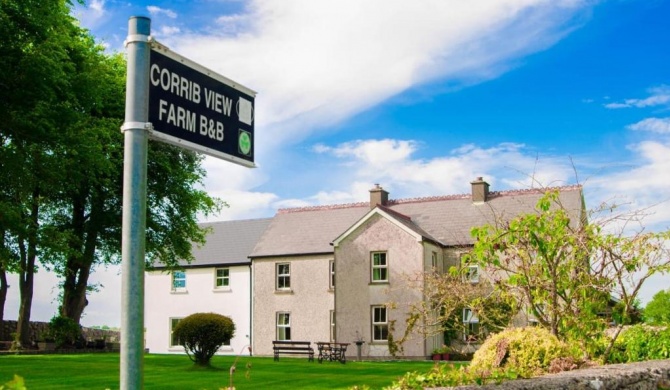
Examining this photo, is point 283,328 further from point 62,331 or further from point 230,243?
point 62,331

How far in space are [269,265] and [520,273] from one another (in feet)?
101

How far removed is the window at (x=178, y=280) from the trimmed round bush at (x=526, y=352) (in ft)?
124

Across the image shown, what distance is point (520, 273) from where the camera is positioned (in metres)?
14.0

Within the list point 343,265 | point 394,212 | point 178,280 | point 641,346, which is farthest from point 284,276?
point 641,346

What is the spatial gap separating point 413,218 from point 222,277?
12.8 metres

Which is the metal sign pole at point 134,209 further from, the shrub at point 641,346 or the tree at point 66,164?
the tree at point 66,164

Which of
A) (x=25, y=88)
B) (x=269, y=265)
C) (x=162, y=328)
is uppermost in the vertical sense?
(x=25, y=88)

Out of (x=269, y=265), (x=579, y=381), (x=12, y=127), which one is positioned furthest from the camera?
(x=269, y=265)

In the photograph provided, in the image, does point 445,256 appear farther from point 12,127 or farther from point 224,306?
point 12,127

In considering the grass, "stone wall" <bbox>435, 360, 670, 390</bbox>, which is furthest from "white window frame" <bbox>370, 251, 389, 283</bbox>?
"stone wall" <bbox>435, 360, 670, 390</bbox>

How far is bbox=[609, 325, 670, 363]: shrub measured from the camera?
56.6 ft

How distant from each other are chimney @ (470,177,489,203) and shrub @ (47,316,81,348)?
22.3 meters

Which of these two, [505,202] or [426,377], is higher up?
[505,202]

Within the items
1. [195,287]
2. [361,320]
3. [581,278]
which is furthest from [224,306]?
[581,278]
